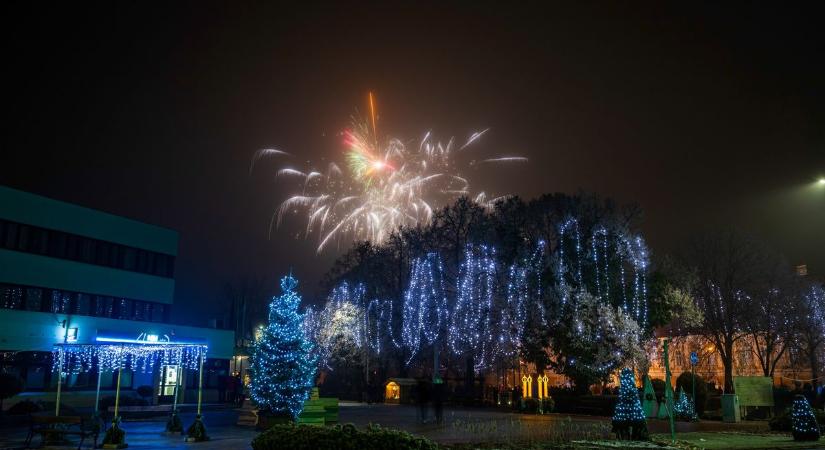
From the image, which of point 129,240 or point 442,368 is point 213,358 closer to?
point 129,240

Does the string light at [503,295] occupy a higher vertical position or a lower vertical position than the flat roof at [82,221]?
lower

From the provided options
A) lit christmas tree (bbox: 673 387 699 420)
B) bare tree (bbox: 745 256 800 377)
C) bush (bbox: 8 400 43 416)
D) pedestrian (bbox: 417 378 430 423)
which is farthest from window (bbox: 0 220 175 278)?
bare tree (bbox: 745 256 800 377)

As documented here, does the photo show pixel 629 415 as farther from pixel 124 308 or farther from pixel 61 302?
pixel 124 308

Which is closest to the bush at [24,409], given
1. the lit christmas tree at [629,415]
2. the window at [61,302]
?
the window at [61,302]

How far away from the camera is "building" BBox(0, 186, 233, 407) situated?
112ft

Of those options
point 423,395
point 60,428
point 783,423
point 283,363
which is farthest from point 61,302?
point 783,423

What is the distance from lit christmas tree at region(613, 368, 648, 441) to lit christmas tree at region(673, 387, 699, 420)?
1476cm

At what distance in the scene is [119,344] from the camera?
2348 centimetres

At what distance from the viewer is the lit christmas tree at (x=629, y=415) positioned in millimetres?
20156

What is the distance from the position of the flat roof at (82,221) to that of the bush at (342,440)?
29308 mm

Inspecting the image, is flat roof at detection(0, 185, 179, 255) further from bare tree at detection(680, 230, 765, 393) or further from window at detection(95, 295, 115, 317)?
bare tree at detection(680, 230, 765, 393)

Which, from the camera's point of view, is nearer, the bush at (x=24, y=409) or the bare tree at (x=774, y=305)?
the bush at (x=24, y=409)

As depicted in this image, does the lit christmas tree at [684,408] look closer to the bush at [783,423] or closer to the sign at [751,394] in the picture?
the sign at [751,394]

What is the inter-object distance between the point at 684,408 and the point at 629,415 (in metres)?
15.2
